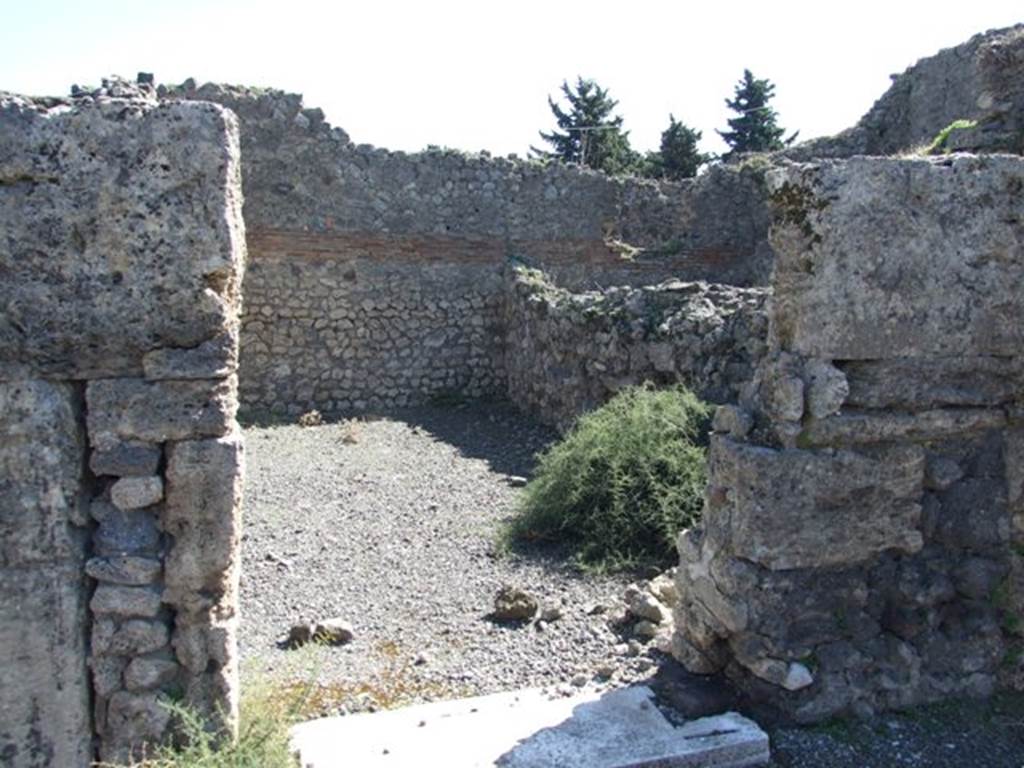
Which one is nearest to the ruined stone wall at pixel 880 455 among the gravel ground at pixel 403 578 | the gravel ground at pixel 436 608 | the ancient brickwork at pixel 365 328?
the gravel ground at pixel 436 608

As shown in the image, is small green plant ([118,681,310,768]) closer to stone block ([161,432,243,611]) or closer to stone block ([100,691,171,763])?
Answer: stone block ([100,691,171,763])

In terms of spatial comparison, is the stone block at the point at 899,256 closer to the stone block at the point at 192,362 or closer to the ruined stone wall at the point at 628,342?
the stone block at the point at 192,362

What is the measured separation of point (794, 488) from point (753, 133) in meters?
26.7

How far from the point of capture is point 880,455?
382 centimetres

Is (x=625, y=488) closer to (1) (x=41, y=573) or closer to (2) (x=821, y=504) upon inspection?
(2) (x=821, y=504)

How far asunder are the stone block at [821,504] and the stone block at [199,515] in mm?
2068

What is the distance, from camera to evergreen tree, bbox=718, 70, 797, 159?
28.2 m

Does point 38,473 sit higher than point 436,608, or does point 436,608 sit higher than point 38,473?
point 38,473

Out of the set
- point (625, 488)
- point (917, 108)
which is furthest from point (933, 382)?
point (917, 108)

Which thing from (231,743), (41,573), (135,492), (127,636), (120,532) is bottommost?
(231,743)

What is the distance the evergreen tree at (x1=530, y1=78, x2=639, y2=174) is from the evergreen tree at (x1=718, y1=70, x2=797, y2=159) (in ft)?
10.7

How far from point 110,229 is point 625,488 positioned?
4256 millimetres

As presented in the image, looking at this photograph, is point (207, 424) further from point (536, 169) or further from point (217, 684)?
point (536, 169)

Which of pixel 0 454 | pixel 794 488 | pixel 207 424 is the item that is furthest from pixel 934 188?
pixel 0 454
